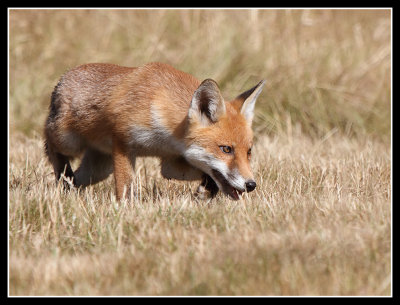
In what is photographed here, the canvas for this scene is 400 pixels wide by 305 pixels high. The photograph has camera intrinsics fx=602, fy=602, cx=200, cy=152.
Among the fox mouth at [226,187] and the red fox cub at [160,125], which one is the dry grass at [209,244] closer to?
the fox mouth at [226,187]

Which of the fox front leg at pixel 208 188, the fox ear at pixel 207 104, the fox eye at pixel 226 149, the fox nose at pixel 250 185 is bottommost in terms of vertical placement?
the fox front leg at pixel 208 188

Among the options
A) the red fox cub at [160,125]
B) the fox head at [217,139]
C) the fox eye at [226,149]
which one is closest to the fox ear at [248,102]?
the red fox cub at [160,125]

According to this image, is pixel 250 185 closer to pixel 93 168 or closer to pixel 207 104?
pixel 207 104

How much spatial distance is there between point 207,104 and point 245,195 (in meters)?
0.91

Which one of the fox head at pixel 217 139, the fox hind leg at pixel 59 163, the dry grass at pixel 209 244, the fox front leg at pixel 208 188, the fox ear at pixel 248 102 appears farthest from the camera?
the fox hind leg at pixel 59 163

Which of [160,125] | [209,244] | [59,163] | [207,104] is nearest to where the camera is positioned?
[209,244]

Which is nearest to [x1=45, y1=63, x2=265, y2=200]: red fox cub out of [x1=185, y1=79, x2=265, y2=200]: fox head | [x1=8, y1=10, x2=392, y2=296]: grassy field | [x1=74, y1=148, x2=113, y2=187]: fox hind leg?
[x1=185, y1=79, x2=265, y2=200]: fox head

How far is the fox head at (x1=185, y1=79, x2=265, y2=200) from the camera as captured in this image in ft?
17.7

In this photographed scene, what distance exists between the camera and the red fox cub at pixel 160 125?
5461mm

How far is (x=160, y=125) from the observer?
223 inches

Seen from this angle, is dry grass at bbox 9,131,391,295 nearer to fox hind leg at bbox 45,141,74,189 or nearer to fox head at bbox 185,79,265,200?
fox head at bbox 185,79,265,200

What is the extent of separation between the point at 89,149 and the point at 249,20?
17.3 feet

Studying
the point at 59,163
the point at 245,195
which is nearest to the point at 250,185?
the point at 245,195

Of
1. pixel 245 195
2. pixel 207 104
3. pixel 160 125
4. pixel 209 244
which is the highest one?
pixel 207 104
